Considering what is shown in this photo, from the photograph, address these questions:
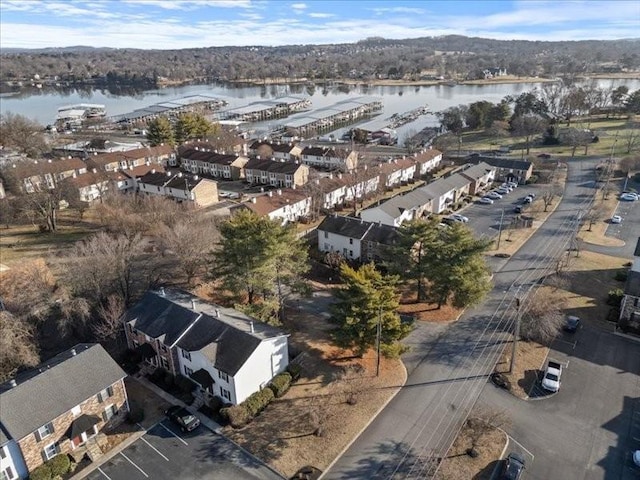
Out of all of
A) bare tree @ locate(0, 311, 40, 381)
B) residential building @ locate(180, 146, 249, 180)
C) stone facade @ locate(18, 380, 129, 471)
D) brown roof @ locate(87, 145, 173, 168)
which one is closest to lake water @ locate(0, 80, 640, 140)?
residential building @ locate(180, 146, 249, 180)

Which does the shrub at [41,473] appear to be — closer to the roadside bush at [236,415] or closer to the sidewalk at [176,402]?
the sidewalk at [176,402]

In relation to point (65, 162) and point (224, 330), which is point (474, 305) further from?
point (65, 162)

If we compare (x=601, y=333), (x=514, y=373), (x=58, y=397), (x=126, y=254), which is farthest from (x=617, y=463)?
(x=126, y=254)

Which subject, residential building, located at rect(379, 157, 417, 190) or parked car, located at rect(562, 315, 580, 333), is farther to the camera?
residential building, located at rect(379, 157, 417, 190)

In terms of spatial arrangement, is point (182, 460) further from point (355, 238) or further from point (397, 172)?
point (397, 172)

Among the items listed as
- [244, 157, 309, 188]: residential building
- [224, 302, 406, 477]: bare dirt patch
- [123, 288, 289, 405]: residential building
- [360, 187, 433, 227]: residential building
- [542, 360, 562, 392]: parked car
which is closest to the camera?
[224, 302, 406, 477]: bare dirt patch

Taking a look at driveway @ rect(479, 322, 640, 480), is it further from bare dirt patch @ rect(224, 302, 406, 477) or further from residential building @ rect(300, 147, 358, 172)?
residential building @ rect(300, 147, 358, 172)
